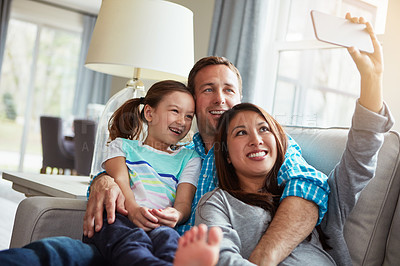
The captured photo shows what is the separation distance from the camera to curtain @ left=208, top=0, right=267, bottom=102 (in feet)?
9.64

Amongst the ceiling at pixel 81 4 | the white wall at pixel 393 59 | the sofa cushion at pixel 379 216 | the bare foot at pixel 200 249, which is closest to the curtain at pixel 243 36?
the white wall at pixel 393 59

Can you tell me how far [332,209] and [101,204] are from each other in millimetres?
698

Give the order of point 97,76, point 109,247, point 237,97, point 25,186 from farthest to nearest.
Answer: point 97,76 → point 25,186 → point 237,97 → point 109,247

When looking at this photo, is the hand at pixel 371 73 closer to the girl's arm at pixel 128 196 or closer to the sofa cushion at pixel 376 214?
the sofa cushion at pixel 376 214

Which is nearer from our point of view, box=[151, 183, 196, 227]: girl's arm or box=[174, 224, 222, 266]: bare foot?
box=[174, 224, 222, 266]: bare foot

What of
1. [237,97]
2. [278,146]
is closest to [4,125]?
[237,97]

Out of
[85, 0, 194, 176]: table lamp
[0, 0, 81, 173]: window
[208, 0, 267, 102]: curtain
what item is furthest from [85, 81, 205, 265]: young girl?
[0, 0, 81, 173]: window

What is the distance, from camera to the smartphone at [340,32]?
1024mm

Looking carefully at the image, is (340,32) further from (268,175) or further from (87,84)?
(87,84)

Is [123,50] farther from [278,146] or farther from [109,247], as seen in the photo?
[109,247]

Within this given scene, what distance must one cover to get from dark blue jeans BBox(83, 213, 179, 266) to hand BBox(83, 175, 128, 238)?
0.07ft

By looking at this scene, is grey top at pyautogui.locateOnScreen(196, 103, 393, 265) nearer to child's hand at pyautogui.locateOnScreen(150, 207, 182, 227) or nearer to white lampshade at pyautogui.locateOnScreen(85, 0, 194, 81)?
child's hand at pyautogui.locateOnScreen(150, 207, 182, 227)

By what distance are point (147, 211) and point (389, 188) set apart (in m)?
0.73

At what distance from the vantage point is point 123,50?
6.57 feet
